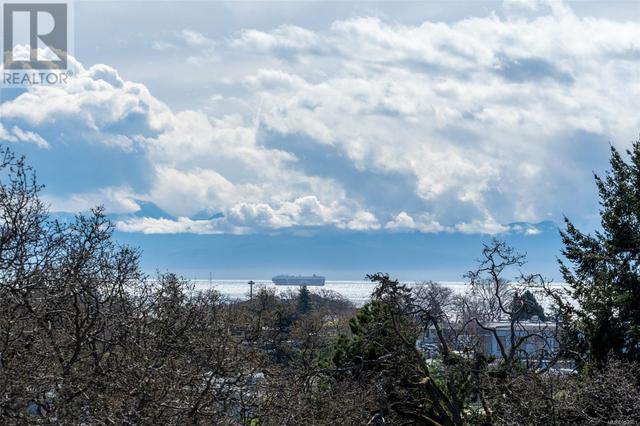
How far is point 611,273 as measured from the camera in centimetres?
2477

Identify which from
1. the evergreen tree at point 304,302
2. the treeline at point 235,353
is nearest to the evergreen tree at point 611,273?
the treeline at point 235,353

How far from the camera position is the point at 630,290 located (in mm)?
23859

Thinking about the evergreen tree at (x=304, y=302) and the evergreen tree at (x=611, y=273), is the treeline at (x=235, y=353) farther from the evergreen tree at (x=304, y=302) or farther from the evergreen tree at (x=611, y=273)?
the evergreen tree at (x=304, y=302)

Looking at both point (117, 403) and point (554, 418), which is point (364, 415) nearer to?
point (554, 418)

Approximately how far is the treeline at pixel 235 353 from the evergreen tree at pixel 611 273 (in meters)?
0.05

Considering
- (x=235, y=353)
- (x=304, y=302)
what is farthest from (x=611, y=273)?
(x=304, y=302)

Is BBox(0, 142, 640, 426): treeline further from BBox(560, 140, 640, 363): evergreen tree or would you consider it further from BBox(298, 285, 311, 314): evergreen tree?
BBox(298, 285, 311, 314): evergreen tree

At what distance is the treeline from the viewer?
9.66m

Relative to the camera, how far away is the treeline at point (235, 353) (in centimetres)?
966

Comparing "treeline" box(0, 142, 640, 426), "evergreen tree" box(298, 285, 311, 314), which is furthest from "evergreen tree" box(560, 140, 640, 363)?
"evergreen tree" box(298, 285, 311, 314)

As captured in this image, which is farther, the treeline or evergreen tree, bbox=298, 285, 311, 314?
evergreen tree, bbox=298, 285, 311, 314

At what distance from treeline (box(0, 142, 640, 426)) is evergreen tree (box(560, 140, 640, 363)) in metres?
0.05

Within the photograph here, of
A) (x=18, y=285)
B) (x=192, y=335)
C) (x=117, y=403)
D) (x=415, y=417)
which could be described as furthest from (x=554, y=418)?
(x=18, y=285)

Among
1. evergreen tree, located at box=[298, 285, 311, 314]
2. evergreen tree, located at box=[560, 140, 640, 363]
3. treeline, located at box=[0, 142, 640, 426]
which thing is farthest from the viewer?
evergreen tree, located at box=[298, 285, 311, 314]
